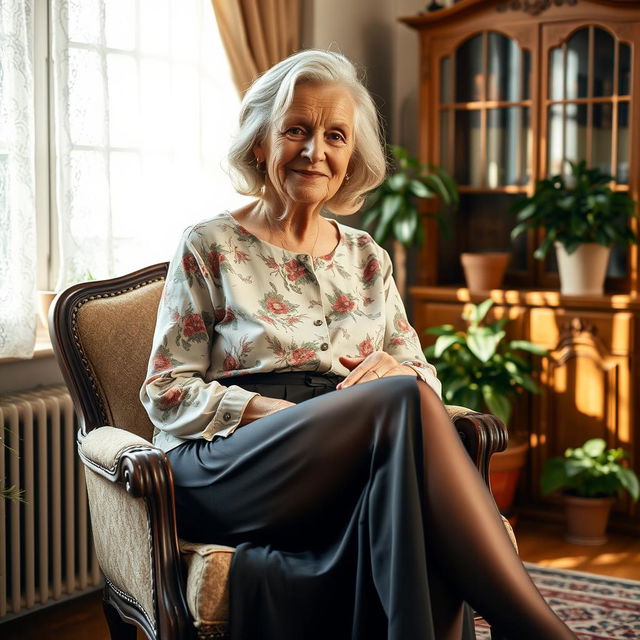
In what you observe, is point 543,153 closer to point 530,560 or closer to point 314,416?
point 530,560

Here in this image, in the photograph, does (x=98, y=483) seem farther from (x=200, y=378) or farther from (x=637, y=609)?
(x=637, y=609)

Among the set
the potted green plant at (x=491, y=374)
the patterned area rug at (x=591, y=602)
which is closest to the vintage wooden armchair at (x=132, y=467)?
the patterned area rug at (x=591, y=602)

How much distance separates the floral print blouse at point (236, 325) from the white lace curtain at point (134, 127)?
0.80m

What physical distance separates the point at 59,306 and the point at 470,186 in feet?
7.20

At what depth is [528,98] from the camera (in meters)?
3.78

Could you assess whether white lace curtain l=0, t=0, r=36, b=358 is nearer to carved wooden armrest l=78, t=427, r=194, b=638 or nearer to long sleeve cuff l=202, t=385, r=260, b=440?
carved wooden armrest l=78, t=427, r=194, b=638

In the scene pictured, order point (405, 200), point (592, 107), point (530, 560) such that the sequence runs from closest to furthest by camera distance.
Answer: point (530, 560)
point (592, 107)
point (405, 200)

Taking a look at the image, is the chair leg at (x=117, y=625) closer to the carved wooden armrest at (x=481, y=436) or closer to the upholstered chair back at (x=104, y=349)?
the upholstered chair back at (x=104, y=349)

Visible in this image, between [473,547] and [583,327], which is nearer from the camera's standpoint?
[473,547]

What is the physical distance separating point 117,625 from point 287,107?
4.03 feet

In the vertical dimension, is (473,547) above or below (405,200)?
below

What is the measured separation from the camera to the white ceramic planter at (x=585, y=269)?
350 cm

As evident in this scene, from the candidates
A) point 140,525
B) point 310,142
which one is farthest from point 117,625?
point 310,142

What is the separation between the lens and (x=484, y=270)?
3.73m
